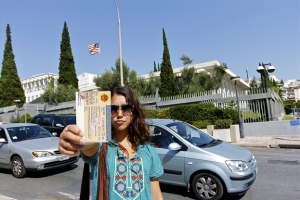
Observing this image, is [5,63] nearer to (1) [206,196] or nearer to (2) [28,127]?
(2) [28,127]

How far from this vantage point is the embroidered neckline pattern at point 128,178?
1.66 m

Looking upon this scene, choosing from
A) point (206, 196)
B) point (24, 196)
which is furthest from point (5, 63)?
point (206, 196)

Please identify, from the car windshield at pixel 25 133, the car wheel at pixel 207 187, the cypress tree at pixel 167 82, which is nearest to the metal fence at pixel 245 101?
the car windshield at pixel 25 133

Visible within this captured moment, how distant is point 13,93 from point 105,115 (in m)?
46.8

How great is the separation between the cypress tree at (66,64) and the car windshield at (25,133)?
3019cm

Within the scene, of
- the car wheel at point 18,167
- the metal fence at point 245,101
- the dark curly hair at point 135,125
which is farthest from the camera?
the metal fence at point 245,101

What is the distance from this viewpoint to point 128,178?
1.68 m

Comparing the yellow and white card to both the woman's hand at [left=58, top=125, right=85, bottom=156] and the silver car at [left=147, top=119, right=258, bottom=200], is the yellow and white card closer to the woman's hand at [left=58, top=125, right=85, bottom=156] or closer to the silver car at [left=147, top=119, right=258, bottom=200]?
the woman's hand at [left=58, top=125, right=85, bottom=156]

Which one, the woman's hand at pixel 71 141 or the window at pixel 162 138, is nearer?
the woman's hand at pixel 71 141

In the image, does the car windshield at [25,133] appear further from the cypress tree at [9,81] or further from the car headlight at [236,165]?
the cypress tree at [9,81]

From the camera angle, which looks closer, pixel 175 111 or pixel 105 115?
pixel 105 115

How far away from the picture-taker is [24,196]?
17.4 feet

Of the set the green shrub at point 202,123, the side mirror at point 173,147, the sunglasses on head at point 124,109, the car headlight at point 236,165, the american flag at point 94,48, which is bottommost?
the car headlight at point 236,165

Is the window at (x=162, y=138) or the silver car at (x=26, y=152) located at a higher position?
the window at (x=162, y=138)
